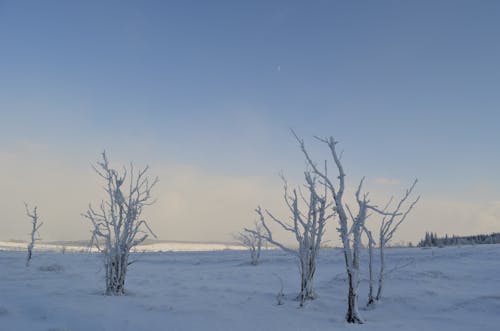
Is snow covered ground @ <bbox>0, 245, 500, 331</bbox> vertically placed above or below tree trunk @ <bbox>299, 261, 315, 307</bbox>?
below

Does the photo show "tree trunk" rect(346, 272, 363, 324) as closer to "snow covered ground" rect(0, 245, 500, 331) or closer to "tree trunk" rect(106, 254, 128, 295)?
"snow covered ground" rect(0, 245, 500, 331)

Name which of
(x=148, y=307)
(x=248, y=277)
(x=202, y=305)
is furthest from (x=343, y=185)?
(x=248, y=277)

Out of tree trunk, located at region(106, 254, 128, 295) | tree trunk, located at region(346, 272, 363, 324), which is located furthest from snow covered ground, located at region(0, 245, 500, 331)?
tree trunk, located at region(106, 254, 128, 295)

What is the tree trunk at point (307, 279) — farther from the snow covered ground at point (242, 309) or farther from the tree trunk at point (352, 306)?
the tree trunk at point (352, 306)

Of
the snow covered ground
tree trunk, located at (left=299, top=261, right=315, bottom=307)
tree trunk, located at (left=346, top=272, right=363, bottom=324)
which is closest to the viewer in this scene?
the snow covered ground

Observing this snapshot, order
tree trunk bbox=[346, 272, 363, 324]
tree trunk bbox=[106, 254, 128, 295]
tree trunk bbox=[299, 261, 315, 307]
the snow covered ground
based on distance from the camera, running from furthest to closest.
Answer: tree trunk bbox=[106, 254, 128, 295], tree trunk bbox=[299, 261, 315, 307], tree trunk bbox=[346, 272, 363, 324], the snow covered ground

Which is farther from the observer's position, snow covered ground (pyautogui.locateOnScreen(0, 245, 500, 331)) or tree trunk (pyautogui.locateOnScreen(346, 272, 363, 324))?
tree trunk (pyautogui.locateOnScreen(346, 272, 363, 324))

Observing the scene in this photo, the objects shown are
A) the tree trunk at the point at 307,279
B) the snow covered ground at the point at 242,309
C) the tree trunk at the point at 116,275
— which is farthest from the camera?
the tree trunk at the point at 116,275

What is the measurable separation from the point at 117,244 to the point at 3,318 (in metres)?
3.55

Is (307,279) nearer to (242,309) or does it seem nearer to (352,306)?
(242,309)

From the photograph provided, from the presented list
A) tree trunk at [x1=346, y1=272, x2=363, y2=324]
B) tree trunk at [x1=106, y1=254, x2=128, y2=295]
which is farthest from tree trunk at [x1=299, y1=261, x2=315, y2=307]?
tree trunk at [x1=106, y1=254, x2=128, y2=295]

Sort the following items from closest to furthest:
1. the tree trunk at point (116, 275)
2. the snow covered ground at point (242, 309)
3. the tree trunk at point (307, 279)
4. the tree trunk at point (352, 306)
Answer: the snow covered ground at point (242, 309), the tree trunk at point (352, 306), the tree trunk at point (307, 279), the tree trunk at point (116, 275)

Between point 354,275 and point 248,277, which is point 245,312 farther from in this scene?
point 248,277

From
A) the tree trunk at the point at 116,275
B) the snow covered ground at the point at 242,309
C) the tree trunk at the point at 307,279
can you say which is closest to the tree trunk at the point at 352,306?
the snow covered ground at the point at 242,309
